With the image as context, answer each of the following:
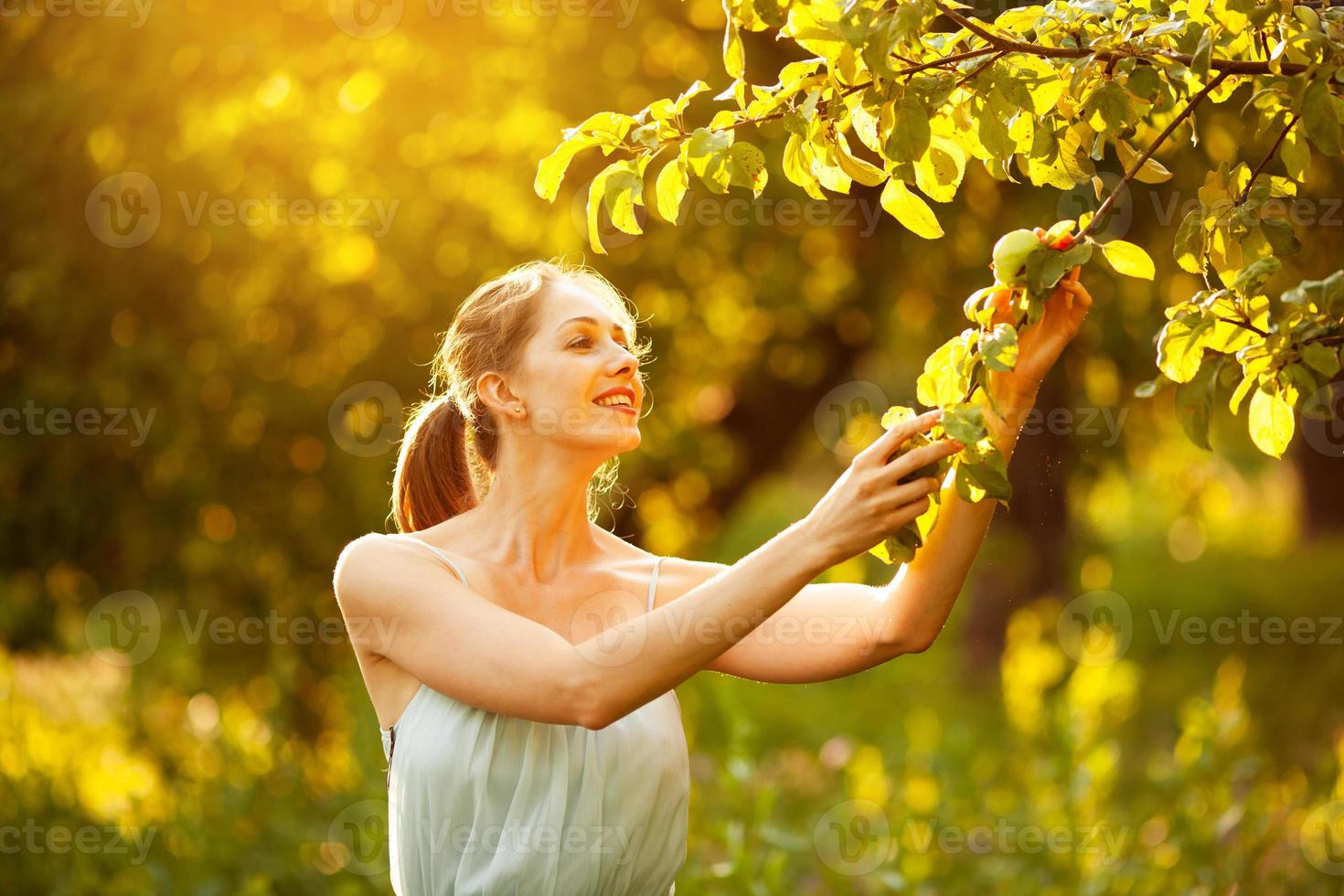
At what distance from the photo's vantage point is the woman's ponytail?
294cm

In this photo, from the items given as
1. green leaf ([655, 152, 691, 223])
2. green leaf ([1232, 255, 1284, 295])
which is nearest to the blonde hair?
green leaf ([655, 152, 691, 223])

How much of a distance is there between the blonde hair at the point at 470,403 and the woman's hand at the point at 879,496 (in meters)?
0.81

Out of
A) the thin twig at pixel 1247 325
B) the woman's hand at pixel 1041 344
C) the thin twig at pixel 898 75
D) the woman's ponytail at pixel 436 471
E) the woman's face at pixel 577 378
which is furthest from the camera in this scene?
the woman's ponytail at pixel 436 471

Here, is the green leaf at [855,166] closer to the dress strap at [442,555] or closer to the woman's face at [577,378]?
the woman's face at [577,378]

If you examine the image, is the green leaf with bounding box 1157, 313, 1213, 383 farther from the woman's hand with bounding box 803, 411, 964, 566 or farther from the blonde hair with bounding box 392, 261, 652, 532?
the blonde hair with bounding box 392, 261, 652, 532

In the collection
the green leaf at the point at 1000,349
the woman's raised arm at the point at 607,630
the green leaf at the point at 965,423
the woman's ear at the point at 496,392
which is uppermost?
the green leaf at the point at 1000,349

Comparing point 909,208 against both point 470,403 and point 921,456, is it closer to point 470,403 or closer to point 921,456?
point 921,456

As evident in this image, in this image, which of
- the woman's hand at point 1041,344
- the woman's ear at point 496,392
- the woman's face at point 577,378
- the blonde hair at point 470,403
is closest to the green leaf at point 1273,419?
the woman's hand at point 1041,344

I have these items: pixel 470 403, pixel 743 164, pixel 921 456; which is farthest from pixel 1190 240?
pixel 470 403

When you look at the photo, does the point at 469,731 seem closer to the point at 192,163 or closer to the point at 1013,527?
the point at 192,163

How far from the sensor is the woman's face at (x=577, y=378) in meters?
2.57

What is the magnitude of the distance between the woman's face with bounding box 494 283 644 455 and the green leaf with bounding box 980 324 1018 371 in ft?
2.97

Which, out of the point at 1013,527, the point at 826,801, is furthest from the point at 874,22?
the point at 1013,527

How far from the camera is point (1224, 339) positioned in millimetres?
1942
